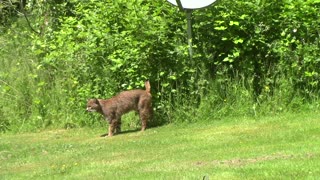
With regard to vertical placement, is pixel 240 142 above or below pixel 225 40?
below

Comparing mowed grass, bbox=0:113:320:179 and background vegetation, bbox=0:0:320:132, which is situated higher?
background vegetation, bbox=0:0:320:132

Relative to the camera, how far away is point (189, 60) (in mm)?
13453

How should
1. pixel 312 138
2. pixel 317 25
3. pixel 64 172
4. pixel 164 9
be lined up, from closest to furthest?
pixel 64 172 → pixel 312 138 → pixel 317 25 → pixel 164 9

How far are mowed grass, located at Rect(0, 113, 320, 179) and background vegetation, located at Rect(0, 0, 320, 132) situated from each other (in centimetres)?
67

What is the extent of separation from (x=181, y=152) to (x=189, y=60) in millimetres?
3861

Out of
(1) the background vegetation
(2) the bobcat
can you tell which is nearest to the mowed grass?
(2) the bobcat

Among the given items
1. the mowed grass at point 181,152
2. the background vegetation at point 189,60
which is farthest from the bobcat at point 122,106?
the background vegetation at point 189,60

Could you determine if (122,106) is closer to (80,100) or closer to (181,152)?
(80,100)

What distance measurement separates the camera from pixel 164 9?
13750mm

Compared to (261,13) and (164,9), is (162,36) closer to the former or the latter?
(164,9)

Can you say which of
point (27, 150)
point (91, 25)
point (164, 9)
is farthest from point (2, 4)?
point (27, 150)

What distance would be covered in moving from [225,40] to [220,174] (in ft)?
20.1

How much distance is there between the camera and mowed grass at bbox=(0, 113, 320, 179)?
26.6ft

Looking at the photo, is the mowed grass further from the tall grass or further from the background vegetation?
the background vegetation
